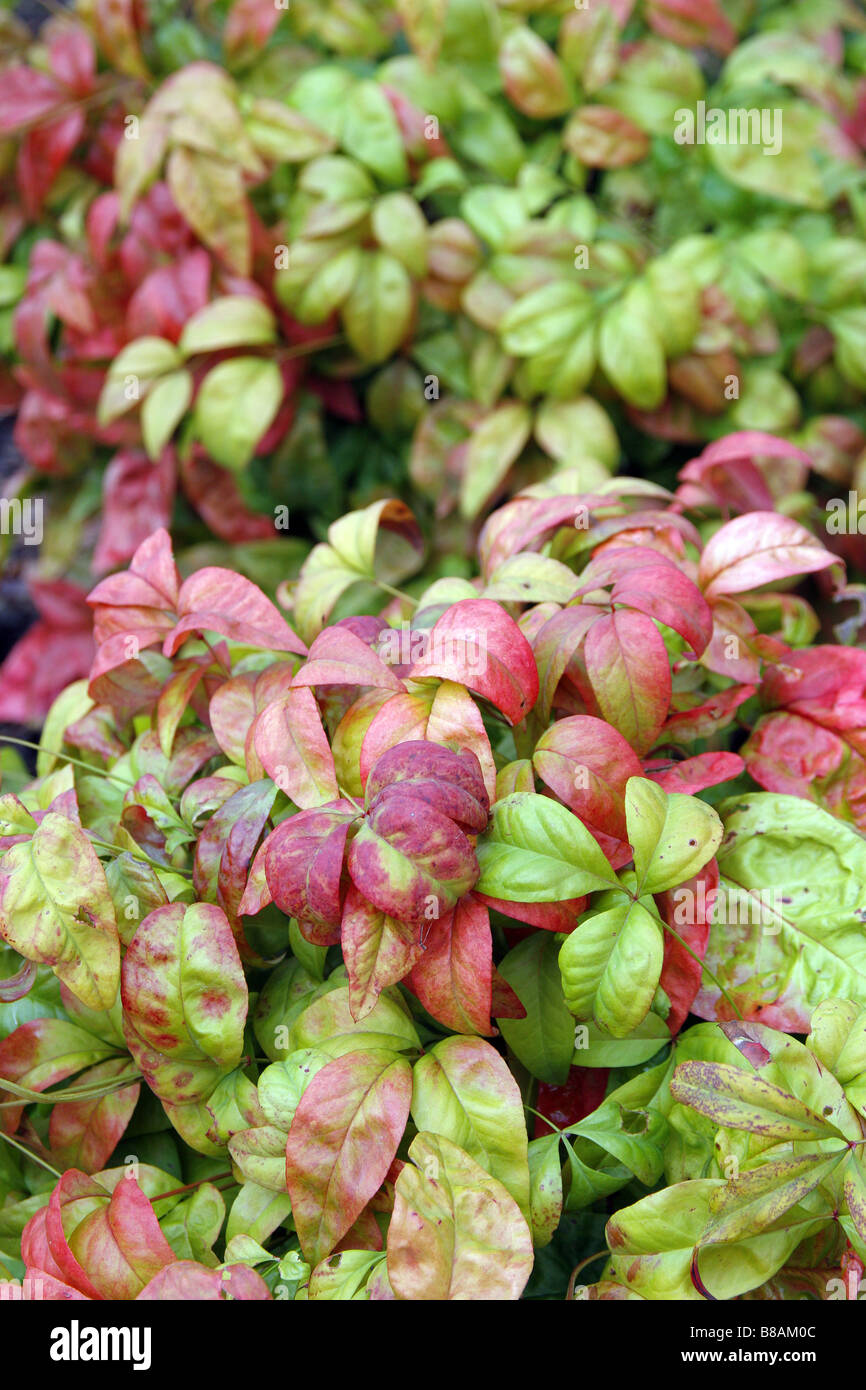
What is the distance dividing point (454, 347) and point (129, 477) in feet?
1.82

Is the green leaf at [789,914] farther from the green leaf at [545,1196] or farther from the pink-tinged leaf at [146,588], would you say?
the pink-tinged leaf at [146,588]

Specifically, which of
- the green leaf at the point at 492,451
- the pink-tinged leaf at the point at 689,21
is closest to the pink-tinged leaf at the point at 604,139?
the pink-tinged leaf at the point at 689,21

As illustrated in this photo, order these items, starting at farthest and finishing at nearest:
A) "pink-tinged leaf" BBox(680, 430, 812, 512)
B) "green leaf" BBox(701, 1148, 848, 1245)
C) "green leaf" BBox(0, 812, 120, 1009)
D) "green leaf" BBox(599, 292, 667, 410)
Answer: "green leaf" BBox(599, 292, 667, 410) → "pink-tinged leaf" BBox(680, 430, 812, 512) → "green leaf" BBox(0, 812, 120, 1009) → "green leaf" BBox(701, 1148, 848, 1245)

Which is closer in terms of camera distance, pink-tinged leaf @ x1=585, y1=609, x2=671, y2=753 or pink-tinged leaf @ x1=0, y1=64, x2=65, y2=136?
pink-tinged leaf @ x1=585, y1=609, x2=671, y2=753

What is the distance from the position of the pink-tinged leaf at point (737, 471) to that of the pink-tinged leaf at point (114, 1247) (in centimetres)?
81

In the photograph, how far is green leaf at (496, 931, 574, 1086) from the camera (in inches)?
30.9

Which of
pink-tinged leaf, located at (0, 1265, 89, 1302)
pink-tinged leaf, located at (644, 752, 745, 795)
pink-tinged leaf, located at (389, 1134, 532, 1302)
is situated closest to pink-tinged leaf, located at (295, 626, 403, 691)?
pink-tinged leaf, located at (644, 752, 745, 795)

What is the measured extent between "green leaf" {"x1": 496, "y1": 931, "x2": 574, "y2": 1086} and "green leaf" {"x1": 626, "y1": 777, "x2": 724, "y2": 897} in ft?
0.36

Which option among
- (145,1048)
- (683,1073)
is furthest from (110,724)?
(683,1073)

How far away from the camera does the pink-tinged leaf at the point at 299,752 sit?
2.57ft

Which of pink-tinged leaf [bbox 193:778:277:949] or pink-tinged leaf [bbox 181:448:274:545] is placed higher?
pink-tinged leaf [bbox 181:448:274:545]

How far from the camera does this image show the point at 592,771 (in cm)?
76

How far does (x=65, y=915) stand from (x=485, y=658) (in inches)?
13.2

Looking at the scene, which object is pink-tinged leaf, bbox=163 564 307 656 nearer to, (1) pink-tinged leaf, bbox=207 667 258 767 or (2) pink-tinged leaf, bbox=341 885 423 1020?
(1) pink-tinged leaf, bbox=207 667 258 767
